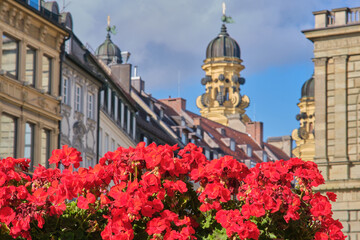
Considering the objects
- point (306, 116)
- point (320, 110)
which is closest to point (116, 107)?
point (320, 110)

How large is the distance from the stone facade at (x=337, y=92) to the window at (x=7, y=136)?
51.0ft

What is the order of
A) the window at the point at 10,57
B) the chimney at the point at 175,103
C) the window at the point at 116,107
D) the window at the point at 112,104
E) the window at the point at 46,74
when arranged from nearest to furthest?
the window at the point at 10,57 → the window at the point at 46,74 → the window at the point at 112,104 → the window at the point at 116,107 → the chimney at the point at 175,103

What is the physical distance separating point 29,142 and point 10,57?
3353 millimetres

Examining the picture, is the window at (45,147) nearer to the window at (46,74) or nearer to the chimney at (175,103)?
the window at (46,74)

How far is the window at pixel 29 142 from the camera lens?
38.7 meters

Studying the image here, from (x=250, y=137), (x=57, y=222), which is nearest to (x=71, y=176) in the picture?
(x=57, y=222)

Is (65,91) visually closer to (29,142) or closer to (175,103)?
(29,142)

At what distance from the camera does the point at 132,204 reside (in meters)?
12.2


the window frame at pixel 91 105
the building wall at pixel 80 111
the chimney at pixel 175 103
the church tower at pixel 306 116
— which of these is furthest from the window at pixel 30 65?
the church tower at pixel 306 116

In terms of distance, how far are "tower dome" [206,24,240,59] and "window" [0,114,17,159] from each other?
13014cm

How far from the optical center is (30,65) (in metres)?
39.9

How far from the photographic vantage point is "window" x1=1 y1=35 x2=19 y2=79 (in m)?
37.7

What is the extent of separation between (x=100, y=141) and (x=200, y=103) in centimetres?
11977

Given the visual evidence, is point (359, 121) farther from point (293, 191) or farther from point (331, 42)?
point (293, 191)
